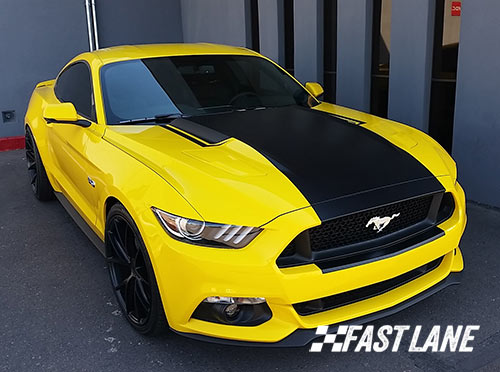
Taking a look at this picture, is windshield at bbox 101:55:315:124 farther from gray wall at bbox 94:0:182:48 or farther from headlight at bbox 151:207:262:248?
gray wall at bbox 94:0:182:48

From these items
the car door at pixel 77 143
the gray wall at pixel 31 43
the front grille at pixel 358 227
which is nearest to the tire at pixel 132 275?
the car door at pixel 77 143

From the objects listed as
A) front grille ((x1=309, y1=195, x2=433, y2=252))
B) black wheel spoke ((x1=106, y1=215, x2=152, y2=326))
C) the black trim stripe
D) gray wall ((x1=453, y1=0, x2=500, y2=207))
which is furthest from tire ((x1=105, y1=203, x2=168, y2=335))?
gray wall ((x1=453, y1=0, x2=500, y2=207))

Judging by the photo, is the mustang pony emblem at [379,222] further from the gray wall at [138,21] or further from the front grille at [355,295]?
the gray wall at [138,21]

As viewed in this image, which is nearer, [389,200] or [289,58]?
[389,200]

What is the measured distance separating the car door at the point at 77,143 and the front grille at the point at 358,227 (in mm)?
1609

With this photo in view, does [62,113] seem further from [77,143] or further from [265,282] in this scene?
[265,282]

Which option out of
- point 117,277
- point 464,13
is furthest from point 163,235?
point 464,13

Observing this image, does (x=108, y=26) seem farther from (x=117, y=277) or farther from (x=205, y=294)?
(x=205, y=294)

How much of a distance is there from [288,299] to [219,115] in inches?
65.9

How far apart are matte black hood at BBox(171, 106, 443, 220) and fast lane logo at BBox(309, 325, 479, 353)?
0.77 meters

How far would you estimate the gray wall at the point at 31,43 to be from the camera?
7.84 m

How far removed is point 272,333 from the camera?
7.67 ft

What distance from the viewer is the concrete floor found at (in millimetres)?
2672

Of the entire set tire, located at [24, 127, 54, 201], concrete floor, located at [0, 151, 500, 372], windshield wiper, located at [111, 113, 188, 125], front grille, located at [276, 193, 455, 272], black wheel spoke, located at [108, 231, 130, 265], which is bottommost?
concrete floor, located at [0, 151, 500, 372]
